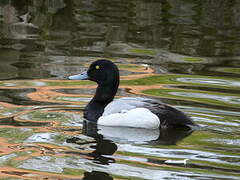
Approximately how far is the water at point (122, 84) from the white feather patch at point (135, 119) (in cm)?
18

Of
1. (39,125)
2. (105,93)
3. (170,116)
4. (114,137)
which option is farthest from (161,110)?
(39,125)

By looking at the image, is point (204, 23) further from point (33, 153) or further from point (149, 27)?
point (33, 153)

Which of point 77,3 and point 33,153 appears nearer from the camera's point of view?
point 33,153

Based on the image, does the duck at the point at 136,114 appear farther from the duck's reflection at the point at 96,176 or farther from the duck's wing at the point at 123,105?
the duck's reflection at the point at 96,176

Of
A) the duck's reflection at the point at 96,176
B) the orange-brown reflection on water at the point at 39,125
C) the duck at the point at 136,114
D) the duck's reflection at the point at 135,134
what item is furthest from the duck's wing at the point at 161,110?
the duck's reflection at the point at 96,176

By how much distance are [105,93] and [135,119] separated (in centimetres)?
92

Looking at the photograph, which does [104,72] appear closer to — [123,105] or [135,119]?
[123,105]

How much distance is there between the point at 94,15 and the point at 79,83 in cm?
557

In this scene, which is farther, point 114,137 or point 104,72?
point 104,72

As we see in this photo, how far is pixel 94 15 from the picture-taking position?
18.0 metres

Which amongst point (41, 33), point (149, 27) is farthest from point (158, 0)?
point (41, 33)

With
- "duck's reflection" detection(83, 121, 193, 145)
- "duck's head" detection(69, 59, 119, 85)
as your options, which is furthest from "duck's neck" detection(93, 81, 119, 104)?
"duck's reflection" detection(83, 121, 193, 145)

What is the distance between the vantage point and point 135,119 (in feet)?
33.4

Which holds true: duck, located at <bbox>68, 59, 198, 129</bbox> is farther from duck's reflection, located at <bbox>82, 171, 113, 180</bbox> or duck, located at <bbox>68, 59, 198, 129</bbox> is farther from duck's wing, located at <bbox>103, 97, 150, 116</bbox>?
duck's reflection, located at <bbox>82, 171, 113, 180</bbox>
